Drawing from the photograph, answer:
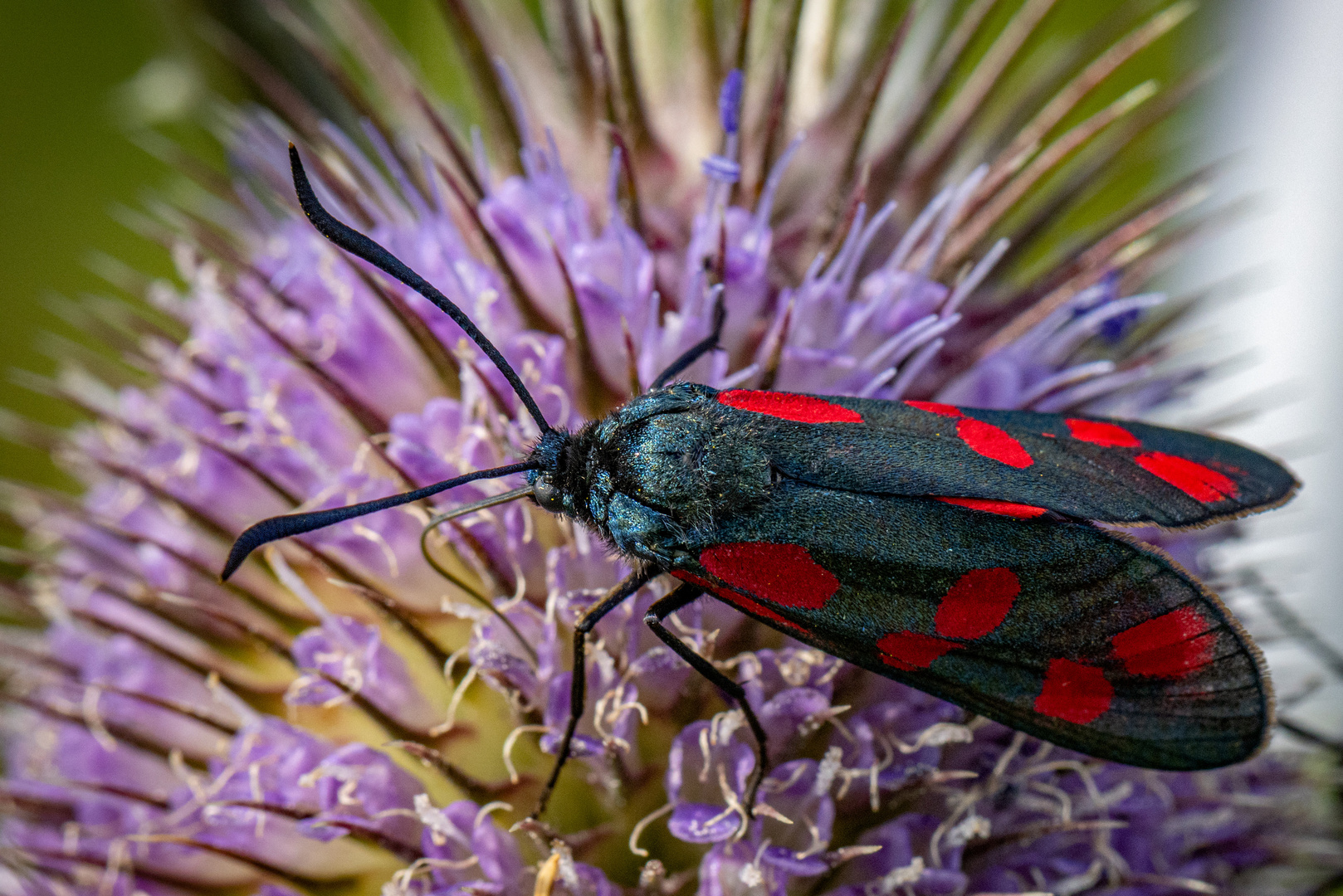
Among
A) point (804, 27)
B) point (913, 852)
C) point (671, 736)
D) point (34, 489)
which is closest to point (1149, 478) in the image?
point (913, 852)

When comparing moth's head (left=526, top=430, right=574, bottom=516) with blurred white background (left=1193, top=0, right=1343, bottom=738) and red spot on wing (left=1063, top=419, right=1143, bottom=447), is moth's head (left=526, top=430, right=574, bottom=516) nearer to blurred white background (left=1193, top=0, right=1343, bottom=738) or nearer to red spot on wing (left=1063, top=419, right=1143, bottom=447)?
red spot on wing (left=1063, top=419, right=1143, bottom=447)

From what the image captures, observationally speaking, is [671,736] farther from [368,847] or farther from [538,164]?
[538,164]

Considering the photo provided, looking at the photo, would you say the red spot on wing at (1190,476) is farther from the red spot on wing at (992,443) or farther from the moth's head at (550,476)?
the moth's head at (550,476)

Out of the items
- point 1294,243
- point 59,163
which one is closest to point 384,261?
point 59,163

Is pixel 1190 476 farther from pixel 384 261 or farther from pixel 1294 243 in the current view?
pixel 1294 243


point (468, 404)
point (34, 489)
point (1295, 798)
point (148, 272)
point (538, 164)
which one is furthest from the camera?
point (148, 272)
